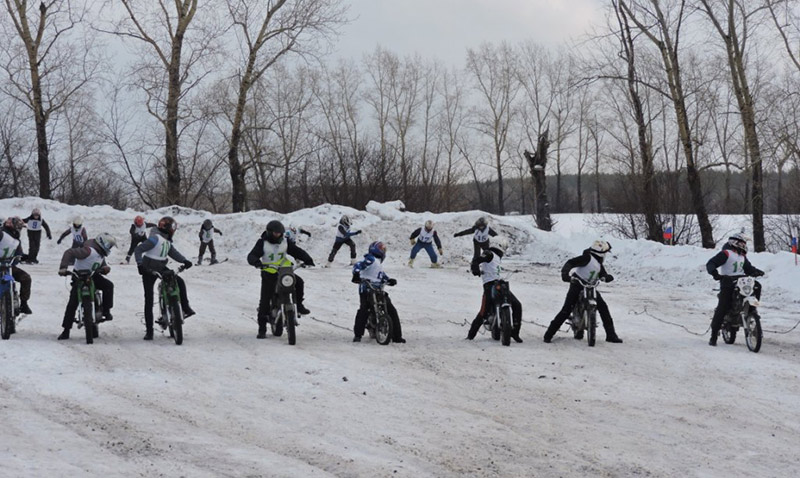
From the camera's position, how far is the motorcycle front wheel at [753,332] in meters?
11.6

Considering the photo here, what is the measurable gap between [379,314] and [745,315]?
561 centimetres

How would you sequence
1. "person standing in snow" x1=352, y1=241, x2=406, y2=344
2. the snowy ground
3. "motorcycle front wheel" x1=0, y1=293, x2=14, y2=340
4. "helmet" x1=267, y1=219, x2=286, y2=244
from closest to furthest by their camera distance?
1. the snowy ground
2. "motorcycle front wheel" x1=0, y1=293, x2=14, y2=340
3. "helmet" x1=267, y1=219, x2=286, y2=244
4. "person standing in snow" x1=352, y1=241, x2=406, y2=344

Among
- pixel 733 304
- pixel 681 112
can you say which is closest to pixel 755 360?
pixel 733 304

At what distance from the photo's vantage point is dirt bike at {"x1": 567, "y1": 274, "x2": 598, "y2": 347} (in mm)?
11977

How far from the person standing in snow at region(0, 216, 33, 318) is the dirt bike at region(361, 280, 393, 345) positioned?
5.27 metres

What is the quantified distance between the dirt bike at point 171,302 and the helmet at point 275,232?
141cm

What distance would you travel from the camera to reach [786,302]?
55.8ft

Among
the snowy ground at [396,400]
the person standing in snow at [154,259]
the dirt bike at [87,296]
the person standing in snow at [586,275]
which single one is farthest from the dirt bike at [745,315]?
the dirt bike at [87,296]

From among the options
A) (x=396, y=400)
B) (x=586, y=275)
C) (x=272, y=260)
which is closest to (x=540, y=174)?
(x=586, y=275)

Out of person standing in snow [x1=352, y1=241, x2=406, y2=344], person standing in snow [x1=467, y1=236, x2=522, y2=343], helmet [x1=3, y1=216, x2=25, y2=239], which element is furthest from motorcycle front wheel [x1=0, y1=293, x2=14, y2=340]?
person standing in snow [x1=467, y1=236, x2=522, y2=343]

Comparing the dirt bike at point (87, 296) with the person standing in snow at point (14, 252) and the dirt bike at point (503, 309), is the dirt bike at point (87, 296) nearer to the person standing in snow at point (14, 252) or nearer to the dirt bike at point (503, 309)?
the person standing in snow at point (14, 252)

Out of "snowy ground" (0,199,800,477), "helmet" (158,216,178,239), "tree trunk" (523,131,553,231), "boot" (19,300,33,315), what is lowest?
"snowy ground" (0,199,800,477)

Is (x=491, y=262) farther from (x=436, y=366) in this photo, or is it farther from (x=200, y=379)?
(x=200, y=379)

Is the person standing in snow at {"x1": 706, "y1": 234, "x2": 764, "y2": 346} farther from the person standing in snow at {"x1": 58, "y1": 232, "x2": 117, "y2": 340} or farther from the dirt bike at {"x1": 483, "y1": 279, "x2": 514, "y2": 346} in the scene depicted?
the person standing in snow at {"x1": 58, "y1": 232, "x2": 117, "y2": 340}
